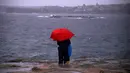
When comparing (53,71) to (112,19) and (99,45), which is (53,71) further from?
(99,45)

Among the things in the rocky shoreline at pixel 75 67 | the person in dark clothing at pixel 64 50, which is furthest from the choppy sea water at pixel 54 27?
the person in dark clothing at pixel 64 50

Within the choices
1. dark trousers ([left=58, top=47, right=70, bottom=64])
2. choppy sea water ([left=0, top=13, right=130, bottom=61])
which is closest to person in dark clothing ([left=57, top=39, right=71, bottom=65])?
dark trousers ([left=58, top=47, right=70, bottom=64])

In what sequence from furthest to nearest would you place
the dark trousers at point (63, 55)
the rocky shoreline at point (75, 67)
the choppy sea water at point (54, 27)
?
the choppy sea water at point (54, 27), the dark trousers at point (63, 55), the rocky shoreline at point (75, 67)

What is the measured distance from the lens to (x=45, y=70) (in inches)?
338

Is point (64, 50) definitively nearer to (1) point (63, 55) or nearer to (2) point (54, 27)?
(1) point (63, 55)

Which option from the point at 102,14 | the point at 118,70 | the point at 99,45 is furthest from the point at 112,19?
the point at 99,45

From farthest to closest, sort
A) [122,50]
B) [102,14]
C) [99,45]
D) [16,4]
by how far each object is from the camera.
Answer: [99,45]
[102,14]
[122,50]
[16,4]

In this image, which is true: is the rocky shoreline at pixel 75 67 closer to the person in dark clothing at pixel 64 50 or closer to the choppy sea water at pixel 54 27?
the person in dark clothing at pixel 64 50

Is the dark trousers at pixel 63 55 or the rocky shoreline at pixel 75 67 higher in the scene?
the dark trousers at pixel 63 55

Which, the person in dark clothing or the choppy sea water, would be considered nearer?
the person in dark clothing

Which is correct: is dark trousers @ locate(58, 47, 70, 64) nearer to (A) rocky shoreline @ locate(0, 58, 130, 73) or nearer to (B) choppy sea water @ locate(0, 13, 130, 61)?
(A) rocky shoreline @ locate(0, 58, 130, 73)

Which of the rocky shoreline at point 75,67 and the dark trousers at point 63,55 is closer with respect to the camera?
the rocky shoreline at point 75,67

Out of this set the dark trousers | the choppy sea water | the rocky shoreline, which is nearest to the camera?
the rocky shoreline

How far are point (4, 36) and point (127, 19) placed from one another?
3748mm
